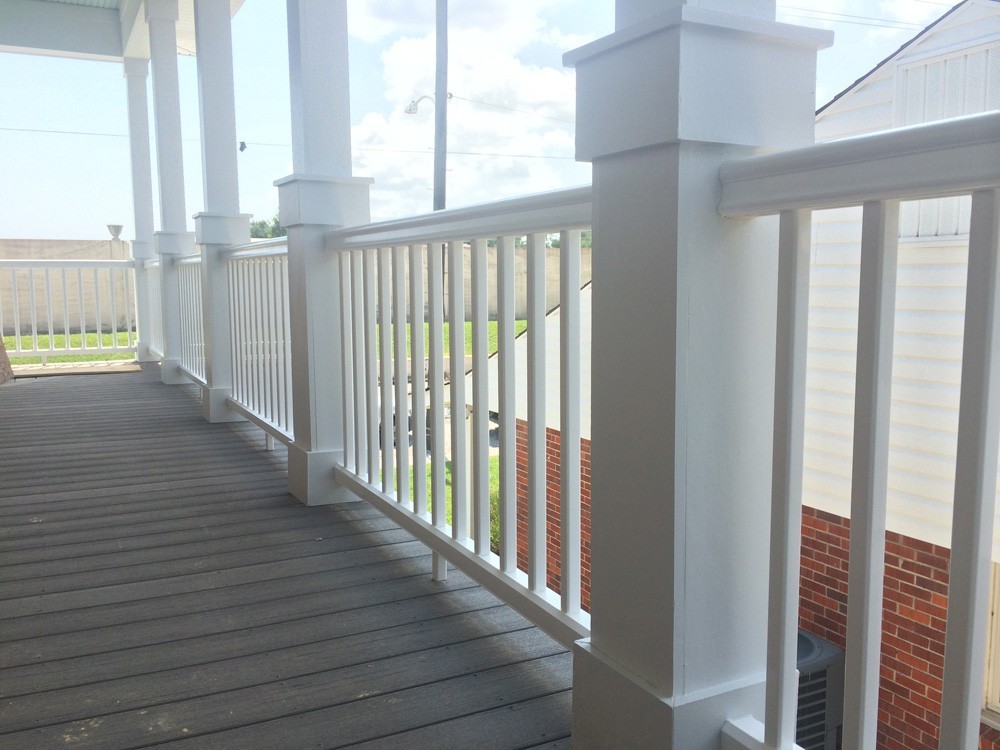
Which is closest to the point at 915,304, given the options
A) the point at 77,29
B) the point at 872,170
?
the point at 872,170

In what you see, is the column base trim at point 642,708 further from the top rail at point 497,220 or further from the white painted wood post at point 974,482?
the top rail at point 497,220

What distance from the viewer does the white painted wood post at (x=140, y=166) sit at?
734 cm

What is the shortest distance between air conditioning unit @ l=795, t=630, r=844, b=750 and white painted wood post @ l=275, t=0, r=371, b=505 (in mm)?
1767

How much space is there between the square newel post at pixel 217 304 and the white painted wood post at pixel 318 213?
164cm

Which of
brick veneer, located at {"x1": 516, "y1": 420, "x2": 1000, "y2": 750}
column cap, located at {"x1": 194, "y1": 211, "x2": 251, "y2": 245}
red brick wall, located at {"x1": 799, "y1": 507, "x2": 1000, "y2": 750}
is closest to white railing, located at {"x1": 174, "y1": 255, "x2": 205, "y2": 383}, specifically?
column cap, located at {"x1": 194, "y1": 211, "x2": 251, "y2": 245}

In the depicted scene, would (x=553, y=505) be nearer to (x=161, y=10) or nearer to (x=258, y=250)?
(x=258, y=250)

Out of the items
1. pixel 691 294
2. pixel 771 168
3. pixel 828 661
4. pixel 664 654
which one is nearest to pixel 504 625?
pixel 664 654

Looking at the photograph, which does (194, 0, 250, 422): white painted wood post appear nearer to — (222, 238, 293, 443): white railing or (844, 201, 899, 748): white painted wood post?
(222, 238, 293, 443): white railing

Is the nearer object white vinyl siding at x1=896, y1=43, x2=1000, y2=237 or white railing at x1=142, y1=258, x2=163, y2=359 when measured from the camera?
white vinyl siding at x1=896, y1=43, x2=1000, y2=237

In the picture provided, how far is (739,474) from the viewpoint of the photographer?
1.15 metres

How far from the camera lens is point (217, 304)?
4566mm

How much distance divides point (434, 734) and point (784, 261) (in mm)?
1015

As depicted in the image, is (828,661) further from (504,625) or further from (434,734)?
(434,734)

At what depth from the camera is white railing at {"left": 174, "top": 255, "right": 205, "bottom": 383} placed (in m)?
5.30
